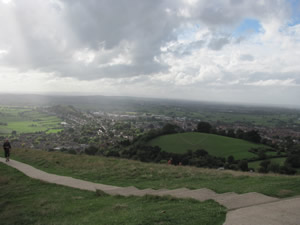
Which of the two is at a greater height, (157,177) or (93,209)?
(93,209)

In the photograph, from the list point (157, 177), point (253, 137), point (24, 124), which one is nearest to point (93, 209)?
point (157, 177)

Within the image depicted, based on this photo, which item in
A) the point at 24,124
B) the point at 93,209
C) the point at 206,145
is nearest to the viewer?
the point at 93,209

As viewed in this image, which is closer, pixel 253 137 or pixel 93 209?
pixel 93 209

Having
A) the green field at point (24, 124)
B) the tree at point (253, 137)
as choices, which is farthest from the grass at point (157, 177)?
the tree at point (253, 137)

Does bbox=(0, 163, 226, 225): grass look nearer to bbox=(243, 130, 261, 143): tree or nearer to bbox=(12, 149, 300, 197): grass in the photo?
bbox=(12, 149, 300, 197): grass

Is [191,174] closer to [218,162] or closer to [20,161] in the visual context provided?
[20,161]

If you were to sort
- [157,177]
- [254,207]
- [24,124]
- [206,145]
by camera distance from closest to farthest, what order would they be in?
[254,207], [157,177], [206,145], [24,124]

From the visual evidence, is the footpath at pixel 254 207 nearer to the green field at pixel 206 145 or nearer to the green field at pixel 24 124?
the green field at pixel 206 145

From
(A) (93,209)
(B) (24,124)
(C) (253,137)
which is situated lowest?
(B) (24,124)

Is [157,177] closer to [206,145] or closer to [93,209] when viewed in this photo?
[93,209]
